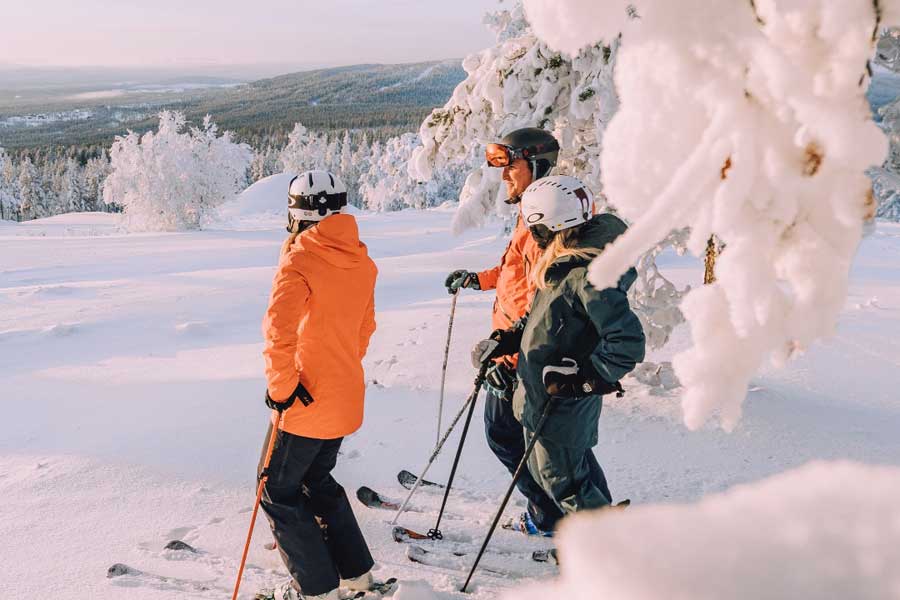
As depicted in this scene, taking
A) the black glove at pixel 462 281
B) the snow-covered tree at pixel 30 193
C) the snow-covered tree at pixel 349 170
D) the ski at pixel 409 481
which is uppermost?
the black glove at pixel 462 281

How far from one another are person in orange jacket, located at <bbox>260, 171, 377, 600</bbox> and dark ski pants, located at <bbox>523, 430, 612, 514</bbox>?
2.98 feet

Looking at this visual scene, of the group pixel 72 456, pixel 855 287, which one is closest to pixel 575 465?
pixel 72 456

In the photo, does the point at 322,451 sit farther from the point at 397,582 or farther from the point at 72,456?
the point at 72,456

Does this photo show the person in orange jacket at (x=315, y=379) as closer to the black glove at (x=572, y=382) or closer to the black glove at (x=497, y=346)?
the black glove at (x=497, y=346)

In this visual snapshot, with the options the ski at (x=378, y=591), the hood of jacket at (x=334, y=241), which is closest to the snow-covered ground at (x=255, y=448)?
the ski at (x=378, y=591)

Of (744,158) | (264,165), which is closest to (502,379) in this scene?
(744,158)

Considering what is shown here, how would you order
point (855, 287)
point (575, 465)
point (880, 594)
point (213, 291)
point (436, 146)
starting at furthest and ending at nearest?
point (213, 291)
point (855, 287)
point (436, 146)
point (575, 465)
point (880, 594)

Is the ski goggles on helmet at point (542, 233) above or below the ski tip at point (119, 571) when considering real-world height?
above

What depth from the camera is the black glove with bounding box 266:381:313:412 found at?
2.73m

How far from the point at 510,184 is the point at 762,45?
10.1 feet

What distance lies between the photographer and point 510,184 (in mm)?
3791

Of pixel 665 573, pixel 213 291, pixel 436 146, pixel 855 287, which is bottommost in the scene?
pixel 213 291

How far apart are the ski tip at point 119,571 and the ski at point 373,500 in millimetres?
1313

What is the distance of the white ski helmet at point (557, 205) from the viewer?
8.97 ft
